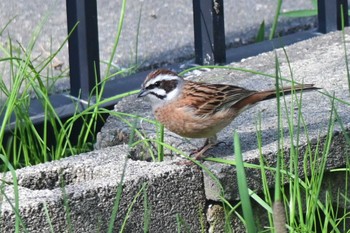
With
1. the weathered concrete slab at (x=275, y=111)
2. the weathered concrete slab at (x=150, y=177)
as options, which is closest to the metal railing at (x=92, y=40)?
the weathered concrete slab at (x=275, y=111)

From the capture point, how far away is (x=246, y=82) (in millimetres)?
4855

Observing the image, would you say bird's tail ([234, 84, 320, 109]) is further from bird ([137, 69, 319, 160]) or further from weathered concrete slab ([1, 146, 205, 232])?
weathered concrete slab ([1, 146, 205, 232])

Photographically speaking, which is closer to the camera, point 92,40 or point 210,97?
point 210,97

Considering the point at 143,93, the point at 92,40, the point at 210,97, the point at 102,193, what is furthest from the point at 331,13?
the point at 102,193

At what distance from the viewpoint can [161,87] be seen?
421cm

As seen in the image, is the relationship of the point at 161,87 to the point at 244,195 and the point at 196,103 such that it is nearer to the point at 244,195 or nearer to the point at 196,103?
the point at 196,103

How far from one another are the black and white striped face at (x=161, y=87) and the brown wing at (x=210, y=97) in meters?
0.04

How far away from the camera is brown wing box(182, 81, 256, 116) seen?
414cm

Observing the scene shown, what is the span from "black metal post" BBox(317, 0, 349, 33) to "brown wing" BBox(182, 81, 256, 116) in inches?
61.4

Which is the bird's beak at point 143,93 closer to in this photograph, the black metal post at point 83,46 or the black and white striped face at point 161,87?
the black and white striped face at point 161,87

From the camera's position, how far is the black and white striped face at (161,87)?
419cm

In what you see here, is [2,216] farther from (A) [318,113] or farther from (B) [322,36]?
(B) [322,36]

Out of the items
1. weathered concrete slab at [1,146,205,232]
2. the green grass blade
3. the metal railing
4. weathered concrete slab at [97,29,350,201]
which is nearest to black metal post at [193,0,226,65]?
the metal railing

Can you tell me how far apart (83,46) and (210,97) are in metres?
0.88
